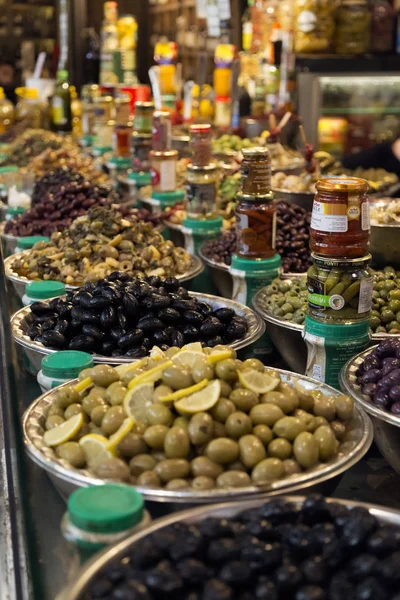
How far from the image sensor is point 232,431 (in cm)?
153

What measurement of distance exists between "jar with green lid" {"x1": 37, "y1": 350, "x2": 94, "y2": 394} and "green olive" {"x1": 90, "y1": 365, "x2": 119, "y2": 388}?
0.17 meters

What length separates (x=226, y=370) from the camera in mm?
1629

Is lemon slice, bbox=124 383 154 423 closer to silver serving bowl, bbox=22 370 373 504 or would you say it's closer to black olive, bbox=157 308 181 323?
silver serving bowl, bbox=22 370 373 504

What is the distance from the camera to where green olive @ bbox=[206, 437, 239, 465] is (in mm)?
1477

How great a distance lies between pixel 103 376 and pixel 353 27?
14.3 ft

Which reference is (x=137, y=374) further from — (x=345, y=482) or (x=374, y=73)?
(x=374, y=73)

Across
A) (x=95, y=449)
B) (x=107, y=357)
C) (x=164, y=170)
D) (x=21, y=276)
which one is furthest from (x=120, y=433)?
(x=164, y=170)

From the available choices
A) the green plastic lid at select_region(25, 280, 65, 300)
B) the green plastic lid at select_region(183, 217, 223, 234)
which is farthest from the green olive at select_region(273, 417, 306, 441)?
the green plastic lid at select_region(183, 217, 223, 234)

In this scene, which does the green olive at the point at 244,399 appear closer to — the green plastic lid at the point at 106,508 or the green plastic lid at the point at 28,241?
the green plastic lid at the point at 106,508

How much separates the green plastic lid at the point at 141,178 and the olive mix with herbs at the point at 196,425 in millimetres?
2815

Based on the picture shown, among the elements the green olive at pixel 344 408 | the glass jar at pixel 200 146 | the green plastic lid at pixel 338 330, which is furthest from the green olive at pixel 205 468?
the glass jar at pixel 200 146

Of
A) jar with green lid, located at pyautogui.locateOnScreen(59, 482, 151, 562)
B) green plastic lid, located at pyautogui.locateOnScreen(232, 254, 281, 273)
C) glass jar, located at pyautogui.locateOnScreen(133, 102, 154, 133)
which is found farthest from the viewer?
glass jar, located at pyautogui.locateOnScreen(133, 102, 154, 133)

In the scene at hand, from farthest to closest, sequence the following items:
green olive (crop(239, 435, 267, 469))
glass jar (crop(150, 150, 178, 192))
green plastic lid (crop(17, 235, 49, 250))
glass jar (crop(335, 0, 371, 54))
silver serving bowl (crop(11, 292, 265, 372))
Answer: glass jar (crop(335, 0, 371, 54))
glass jar (crop(150, 150, 178, 192))
green plastic lid (crop(17, 235, 49, 250))
silver serving bowl (crop(11, 292, 265, 372))
green olive (crop(239, 435, 267, 469))

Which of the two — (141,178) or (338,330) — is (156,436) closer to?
(338,330)
